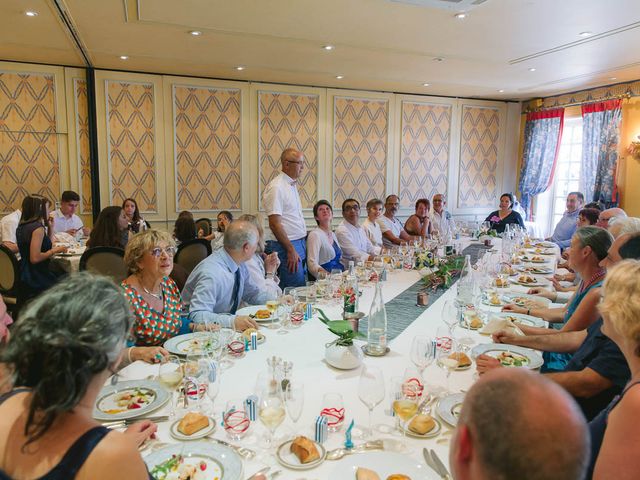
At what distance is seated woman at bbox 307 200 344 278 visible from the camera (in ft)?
15.3

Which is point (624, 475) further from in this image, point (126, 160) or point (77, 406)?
point (126, 160)

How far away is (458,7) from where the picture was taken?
4.07 m

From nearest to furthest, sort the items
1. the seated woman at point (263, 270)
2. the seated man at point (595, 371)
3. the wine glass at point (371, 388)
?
1. the wine glass at point (371, 388)
2. the seated man at point (595, 371)
3. the seated woman at point (263, 270)

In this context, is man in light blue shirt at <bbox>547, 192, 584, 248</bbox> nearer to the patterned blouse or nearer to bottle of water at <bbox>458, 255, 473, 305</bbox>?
bottle of water at <bbox>458, 255, 473, 305</bbox>

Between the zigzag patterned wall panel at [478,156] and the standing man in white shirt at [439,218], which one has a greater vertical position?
the zigzag patterned wall panel at [478,156]

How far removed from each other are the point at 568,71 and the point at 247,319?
6448mm

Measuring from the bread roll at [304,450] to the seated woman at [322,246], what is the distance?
3.22 metres

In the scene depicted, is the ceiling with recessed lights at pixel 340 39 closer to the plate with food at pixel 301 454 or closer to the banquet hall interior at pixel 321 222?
the banquet hall interior at pixel 321 222

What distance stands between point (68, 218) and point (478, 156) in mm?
7302

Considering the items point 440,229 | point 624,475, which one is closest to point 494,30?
point 440,229

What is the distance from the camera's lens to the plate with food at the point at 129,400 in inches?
60.5

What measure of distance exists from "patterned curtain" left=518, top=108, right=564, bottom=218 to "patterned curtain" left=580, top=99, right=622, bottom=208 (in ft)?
2.13

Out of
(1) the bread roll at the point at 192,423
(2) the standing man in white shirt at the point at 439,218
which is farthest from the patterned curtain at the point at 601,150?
(1) the bread roll at the point at 192,423

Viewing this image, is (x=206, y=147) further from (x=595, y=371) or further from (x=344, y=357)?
(x=595, y=371)
